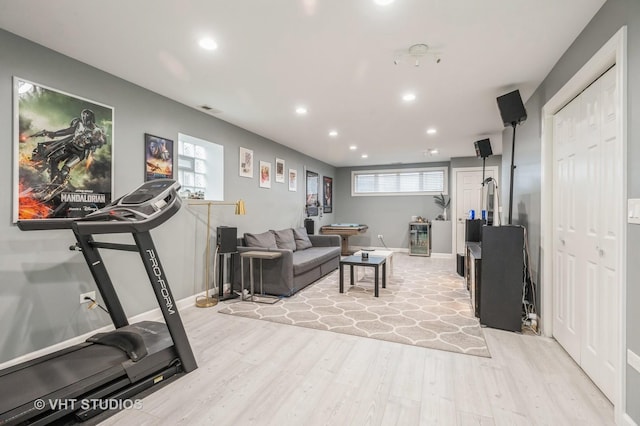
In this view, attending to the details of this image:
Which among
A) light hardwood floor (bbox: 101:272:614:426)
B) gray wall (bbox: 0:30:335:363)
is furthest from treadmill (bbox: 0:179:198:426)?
gray wall (bbox: 0:30:335:363)

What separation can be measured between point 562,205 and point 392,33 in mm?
2073

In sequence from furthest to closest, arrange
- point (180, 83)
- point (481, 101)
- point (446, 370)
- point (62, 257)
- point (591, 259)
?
1. point (481, 101)
2. point (180, 83)
3. point (62, 257)
4. point (446, 370)
5. point (591, 259)

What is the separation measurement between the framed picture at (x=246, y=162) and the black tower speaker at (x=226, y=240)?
115 centimetres

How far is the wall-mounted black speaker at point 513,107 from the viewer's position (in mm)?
2969

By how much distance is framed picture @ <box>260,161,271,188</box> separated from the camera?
5250mm

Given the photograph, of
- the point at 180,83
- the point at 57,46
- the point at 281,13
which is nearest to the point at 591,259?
the point at 281,13

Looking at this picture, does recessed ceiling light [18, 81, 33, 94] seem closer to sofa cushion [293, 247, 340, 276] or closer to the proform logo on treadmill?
the proform logo on treadmill

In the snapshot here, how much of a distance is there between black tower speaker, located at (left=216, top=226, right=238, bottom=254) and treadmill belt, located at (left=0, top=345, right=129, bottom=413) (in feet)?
6.04

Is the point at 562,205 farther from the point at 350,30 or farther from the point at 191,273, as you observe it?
the point at 191,273

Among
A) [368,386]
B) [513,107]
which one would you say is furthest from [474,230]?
[368,386]

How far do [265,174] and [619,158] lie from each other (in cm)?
457

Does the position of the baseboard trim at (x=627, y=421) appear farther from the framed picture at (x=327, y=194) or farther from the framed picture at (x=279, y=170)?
the framed picture at (x=327, y=194)

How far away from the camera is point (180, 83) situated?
10.1ft

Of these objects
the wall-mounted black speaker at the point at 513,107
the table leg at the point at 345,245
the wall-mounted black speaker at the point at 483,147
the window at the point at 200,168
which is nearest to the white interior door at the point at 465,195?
the wall-mounted black speaker at the point at 483,147
